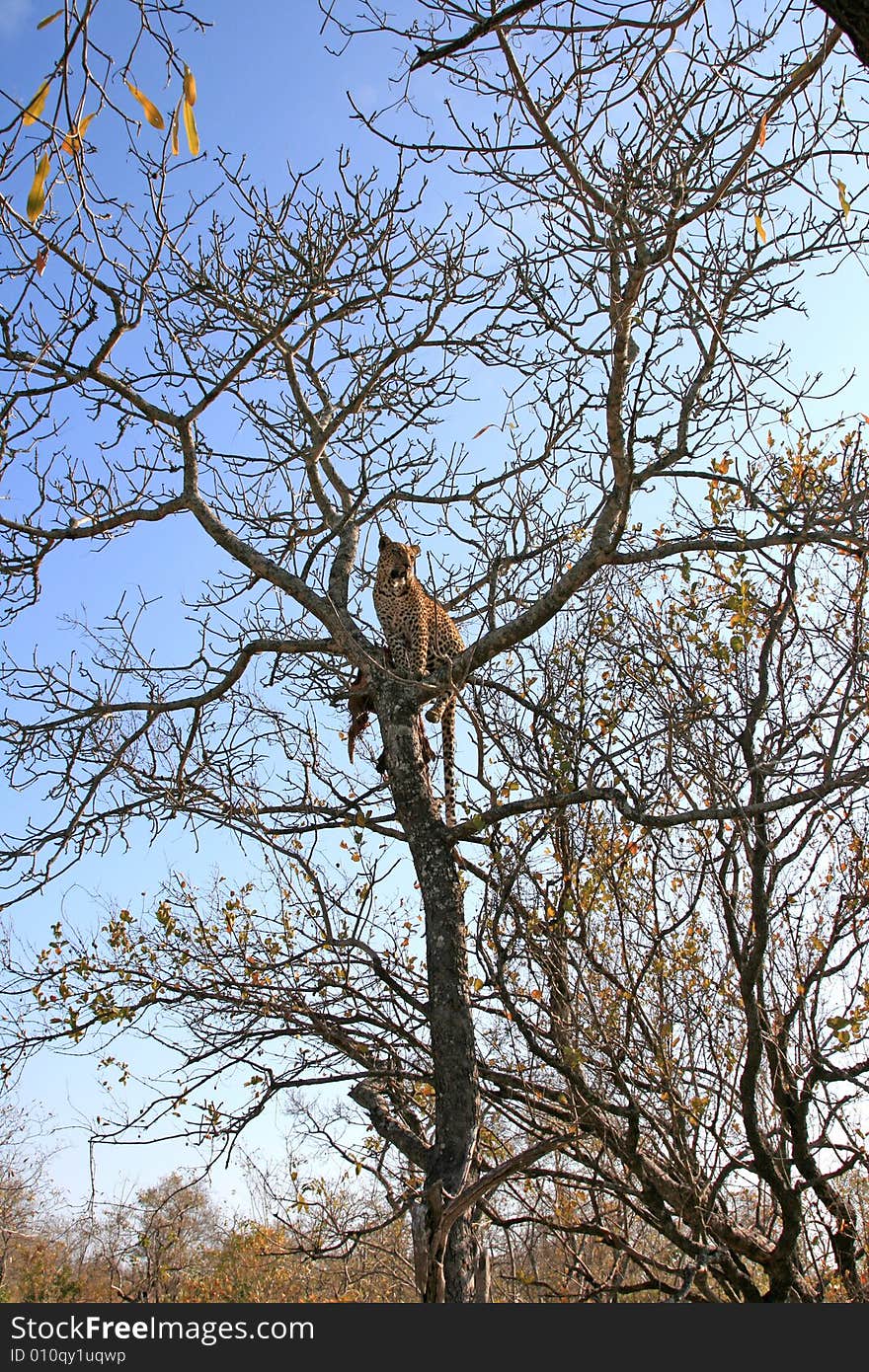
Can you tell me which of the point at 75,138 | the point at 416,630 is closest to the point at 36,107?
the point at 75,138

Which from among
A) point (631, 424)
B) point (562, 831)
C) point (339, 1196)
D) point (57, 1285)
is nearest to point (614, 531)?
point (631, 424)

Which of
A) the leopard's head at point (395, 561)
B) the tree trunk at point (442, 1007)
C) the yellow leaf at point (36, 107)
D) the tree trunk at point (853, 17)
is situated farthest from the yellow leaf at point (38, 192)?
the leopard's head at point (395, 561)

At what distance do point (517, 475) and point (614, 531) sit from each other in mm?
734

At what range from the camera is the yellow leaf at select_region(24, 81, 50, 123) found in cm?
215

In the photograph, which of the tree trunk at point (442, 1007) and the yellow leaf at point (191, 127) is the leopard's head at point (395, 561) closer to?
the tree trunk at point (442, 1007)

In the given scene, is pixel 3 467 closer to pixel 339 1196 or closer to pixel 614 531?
pixel 614 531

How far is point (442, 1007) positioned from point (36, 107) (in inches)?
186

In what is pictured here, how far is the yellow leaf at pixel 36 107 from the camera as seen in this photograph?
2152mm

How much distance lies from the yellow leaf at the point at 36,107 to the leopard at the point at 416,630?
5068 mm

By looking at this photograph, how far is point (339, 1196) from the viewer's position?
7496 mm

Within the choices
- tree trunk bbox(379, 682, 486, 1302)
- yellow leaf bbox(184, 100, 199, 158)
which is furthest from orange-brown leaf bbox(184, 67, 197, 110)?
tree trunk bbox(379, 682, 486, 1302)

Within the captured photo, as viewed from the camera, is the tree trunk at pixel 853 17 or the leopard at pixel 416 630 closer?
the tree trunk at pixel 853 17

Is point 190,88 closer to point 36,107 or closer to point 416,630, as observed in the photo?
point 36,107

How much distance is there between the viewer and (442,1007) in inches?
227
